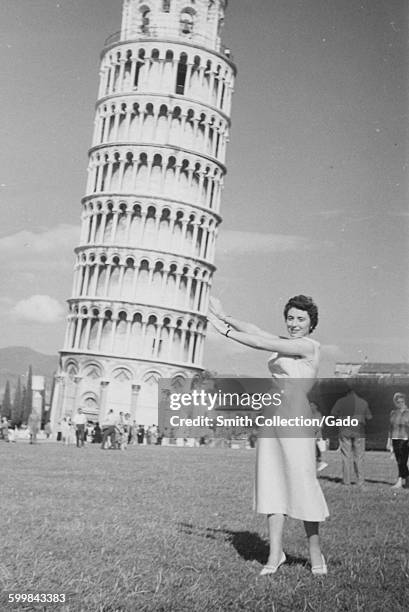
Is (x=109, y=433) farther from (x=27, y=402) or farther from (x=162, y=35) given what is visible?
(x=27, y=402)

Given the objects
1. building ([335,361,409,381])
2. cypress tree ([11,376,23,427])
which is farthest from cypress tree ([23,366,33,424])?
building ([335,361,409,381])

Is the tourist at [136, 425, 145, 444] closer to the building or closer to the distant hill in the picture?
the building

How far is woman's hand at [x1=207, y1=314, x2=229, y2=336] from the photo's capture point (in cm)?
458

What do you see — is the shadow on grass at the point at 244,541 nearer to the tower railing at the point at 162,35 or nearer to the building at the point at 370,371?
the building at the point at 370,371

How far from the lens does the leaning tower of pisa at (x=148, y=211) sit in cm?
5462

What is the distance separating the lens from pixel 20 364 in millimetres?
176875

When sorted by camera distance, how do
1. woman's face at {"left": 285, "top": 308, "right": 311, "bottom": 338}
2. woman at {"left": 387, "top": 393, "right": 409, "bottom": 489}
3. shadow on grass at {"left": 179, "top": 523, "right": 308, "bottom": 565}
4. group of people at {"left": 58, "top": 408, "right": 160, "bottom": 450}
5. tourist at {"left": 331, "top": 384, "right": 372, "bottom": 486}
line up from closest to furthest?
woman's face at {"left": 285, "top": 308, "right": 311, "bottom": 338} → shadow on grass at {"left": 179, "top": 523, "right": 308, "bottom": 565} → tourist at {"left": 331, "top": 384, "right": 372, "bottom": 486} → woman at {"left": 387, "top": 393, "right": 409, "bottom": 489} → group of people at {"left": 58, "top": 408, "right": 160, "bottom": 450}

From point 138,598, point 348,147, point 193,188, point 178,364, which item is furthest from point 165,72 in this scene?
point 138,598

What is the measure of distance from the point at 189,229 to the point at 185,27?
14454mm

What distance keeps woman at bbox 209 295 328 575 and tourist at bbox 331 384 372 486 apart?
22.0ft

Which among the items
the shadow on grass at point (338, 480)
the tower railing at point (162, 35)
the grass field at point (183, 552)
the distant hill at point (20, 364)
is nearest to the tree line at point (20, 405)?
the tower railing at point (162, 35)

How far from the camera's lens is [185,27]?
59.7 m

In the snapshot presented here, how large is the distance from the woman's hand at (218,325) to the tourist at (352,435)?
713 centimetres

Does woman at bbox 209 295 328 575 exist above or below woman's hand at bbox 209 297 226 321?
below
